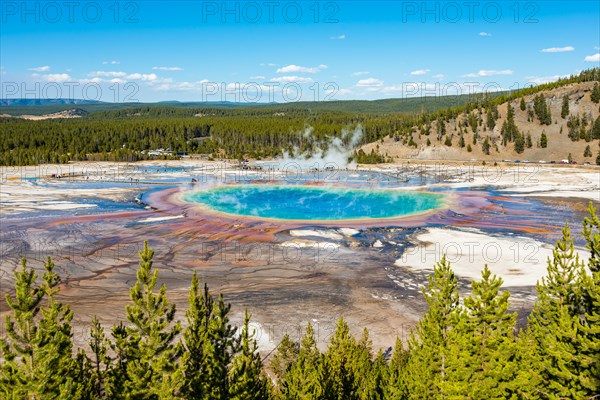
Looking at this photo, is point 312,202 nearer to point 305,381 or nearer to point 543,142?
point 305,381

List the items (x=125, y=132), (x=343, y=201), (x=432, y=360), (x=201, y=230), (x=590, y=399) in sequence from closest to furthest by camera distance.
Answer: (x=590, y=399) → (x=432, y=360) → (x=201, y=230) → (x=343, y=201) → (x=125, y=132)

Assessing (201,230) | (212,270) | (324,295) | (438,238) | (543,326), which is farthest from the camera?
(201,230)

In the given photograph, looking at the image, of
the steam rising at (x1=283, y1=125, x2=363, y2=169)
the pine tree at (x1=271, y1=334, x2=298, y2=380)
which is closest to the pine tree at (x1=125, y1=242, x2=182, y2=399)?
the pine tree at (x1=271, y1=334, x2=298, y2=380)

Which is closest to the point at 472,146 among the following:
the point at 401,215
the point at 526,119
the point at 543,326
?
the point at 526,119

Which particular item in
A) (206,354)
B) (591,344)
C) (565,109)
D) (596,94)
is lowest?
(206,354)

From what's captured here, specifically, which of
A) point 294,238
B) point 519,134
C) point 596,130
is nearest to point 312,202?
point 294,238

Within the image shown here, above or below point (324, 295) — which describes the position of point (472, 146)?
above

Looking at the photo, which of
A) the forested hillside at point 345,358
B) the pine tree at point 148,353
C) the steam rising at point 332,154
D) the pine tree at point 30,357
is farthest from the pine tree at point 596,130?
the pine tree at point 30,357

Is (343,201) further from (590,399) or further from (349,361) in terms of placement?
(590,399)
